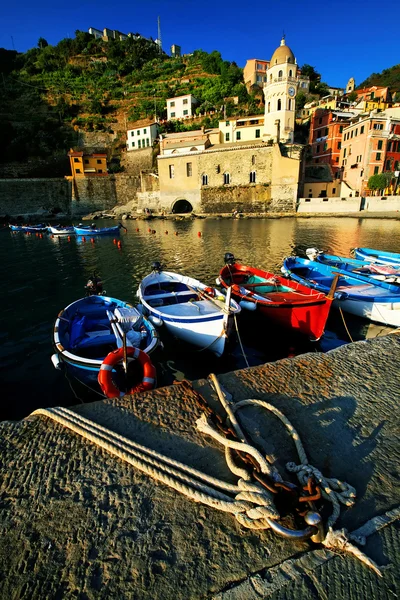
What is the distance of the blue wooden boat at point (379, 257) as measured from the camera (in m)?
13.2

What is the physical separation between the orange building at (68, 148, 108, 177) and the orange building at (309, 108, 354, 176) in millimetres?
35284

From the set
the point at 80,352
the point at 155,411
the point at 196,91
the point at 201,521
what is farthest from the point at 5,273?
the point at 196,91

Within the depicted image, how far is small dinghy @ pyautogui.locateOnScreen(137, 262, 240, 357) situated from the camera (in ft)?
23.7

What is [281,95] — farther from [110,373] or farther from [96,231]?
[110,373]

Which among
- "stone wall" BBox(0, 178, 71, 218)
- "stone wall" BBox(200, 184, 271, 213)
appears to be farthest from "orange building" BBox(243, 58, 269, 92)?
"stone wall" BBox(0, 178, 71, 218)

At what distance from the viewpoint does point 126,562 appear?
1849 mm

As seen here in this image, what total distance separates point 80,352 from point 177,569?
591cm

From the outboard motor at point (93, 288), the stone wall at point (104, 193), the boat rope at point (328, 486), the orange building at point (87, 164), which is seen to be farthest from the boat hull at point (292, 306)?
the orange building at point (87, 164)

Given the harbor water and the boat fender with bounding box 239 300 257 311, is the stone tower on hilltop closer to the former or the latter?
the harbor water

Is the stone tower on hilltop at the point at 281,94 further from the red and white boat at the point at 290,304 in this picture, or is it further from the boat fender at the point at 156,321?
the boat fender at the point at 156,321

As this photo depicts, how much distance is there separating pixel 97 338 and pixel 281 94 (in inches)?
1853

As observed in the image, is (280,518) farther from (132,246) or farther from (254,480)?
(132,246)

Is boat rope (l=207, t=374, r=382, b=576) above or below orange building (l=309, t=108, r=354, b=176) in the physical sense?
below

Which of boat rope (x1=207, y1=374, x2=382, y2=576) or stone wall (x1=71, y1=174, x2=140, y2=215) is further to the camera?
stone wall (x1=71, y1=174, x2=140, y2=215)
